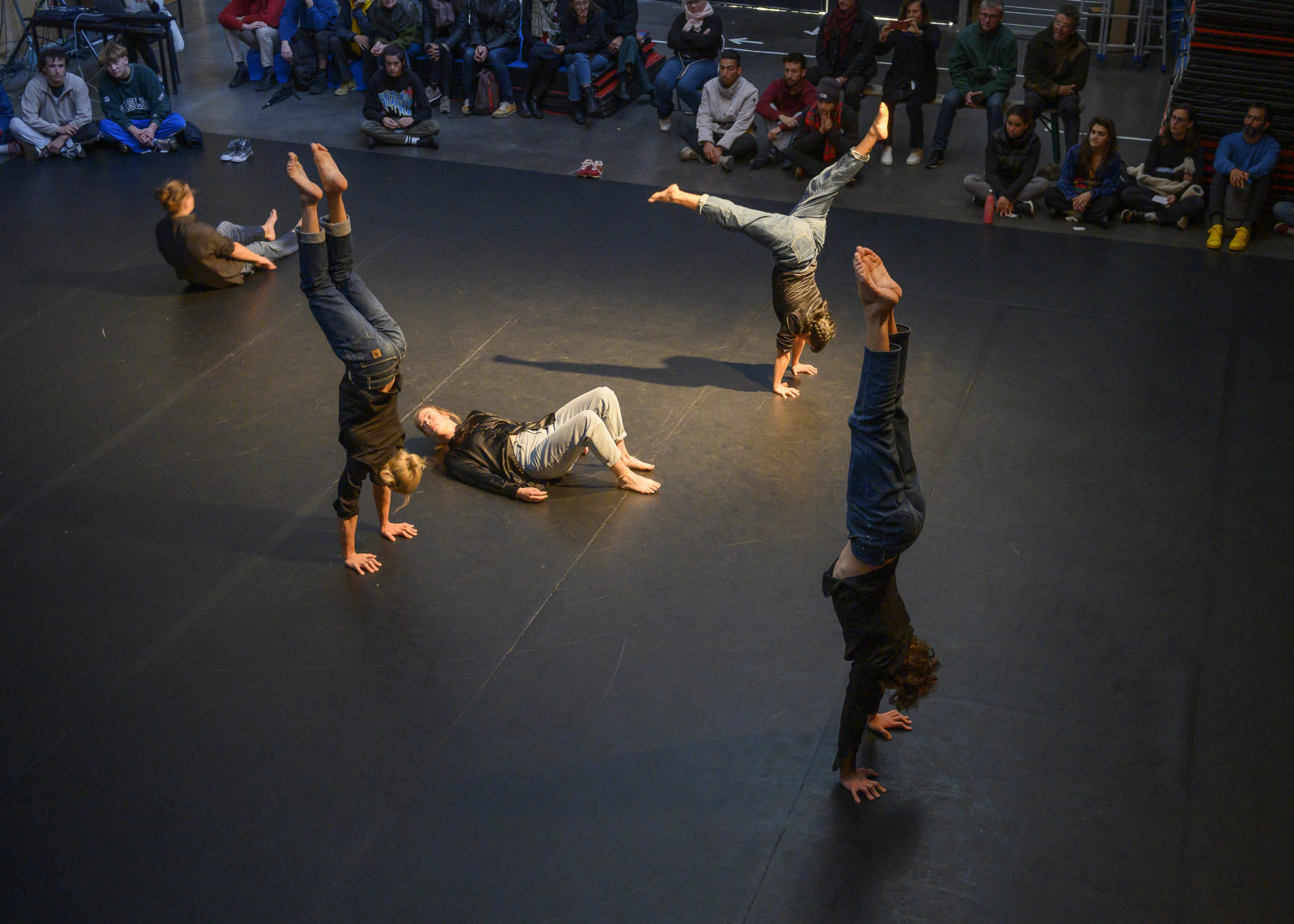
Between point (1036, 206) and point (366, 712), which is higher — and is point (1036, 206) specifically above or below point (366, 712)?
above

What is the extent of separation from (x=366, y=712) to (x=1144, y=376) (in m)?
4.30

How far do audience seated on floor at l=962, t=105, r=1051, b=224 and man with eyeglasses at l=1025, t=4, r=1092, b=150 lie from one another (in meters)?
0.71

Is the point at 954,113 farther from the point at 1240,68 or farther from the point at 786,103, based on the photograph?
the point at 1240,68

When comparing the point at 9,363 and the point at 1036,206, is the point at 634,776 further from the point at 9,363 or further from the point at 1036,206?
the point at 1036,206

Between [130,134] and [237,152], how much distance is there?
0.93m

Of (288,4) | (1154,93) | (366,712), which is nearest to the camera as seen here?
(366,712)

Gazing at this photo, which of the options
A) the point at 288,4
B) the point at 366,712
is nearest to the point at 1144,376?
the point at 366,712

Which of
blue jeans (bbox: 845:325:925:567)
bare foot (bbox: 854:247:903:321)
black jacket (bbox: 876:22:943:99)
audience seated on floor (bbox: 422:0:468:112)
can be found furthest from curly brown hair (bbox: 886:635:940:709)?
audience seated on floor (bbox: 422:0:468:112)

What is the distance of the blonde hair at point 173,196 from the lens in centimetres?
711

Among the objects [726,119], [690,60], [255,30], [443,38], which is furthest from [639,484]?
[255,30]

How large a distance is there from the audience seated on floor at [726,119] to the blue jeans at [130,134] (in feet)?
13.2

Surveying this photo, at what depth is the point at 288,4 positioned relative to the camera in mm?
→ 10805

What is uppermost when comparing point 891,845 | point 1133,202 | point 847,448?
point 1133,202

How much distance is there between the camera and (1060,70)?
889cm
